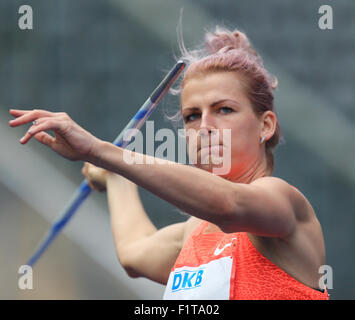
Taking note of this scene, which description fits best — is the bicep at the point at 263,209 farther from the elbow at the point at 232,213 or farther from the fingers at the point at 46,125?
the fingers at the point at 46,125

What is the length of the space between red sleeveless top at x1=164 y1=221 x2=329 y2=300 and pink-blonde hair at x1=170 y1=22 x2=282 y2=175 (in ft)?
0.95

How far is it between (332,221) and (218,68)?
267cm

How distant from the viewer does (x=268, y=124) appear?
5.26ft

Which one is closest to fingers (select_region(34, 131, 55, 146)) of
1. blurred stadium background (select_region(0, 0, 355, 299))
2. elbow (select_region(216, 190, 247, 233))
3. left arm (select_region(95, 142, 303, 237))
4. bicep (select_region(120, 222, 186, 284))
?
left arm (select_region(95, 142, 303, 237))

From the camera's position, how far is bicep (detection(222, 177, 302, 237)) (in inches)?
49.3

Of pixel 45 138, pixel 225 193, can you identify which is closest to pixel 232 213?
pixel 225 193

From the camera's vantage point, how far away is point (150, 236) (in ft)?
6.11

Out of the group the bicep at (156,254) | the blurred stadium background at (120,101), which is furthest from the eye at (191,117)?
the blurred stadium background at (120,101)

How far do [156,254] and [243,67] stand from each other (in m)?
0.60

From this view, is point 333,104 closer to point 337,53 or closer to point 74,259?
point 337,53

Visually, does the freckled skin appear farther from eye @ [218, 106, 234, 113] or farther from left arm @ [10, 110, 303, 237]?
left arm @ [10, 110, 303, 237]
